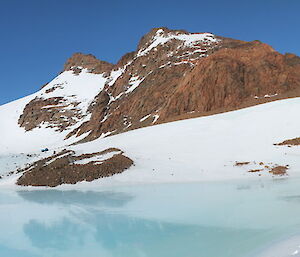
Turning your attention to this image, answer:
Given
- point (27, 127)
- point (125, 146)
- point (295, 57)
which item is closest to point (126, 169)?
point (125, 146)

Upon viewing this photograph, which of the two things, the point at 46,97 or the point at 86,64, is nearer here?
the point at 46,97

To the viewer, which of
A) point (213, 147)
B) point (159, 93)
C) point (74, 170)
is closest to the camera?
point (74, 170)

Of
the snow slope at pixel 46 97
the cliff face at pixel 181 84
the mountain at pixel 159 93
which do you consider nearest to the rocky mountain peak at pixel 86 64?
the snow slope at pixel 46 97

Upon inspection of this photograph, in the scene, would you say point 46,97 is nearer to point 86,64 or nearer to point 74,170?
point 86,64

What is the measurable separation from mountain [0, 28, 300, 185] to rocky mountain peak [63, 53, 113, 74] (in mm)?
12991

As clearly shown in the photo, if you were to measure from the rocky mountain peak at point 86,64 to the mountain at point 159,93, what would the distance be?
13.0 m

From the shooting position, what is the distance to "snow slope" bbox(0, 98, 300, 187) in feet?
58.3

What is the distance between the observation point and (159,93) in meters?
52.9

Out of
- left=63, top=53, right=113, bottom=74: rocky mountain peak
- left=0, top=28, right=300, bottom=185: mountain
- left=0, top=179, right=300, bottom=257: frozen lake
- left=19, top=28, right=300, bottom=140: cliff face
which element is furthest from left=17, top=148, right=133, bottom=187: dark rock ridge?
left=63, top=53, right=113, bottom=74: rocky mountain peak

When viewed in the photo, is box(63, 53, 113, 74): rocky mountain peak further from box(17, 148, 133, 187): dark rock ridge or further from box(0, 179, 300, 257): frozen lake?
box(0, 179, 300, 257): frozen lake

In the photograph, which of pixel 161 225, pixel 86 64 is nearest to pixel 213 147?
pixel 161 225

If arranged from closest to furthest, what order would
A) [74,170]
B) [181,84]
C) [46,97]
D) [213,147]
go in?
[74,170] → [213,147] → [181,84] → [46,97]

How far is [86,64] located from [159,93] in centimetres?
7535

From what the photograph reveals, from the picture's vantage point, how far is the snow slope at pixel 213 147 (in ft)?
58.3
